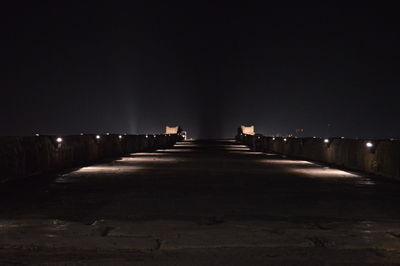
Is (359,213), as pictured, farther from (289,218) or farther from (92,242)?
(92,242)

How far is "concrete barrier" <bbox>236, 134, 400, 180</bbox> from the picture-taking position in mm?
21703

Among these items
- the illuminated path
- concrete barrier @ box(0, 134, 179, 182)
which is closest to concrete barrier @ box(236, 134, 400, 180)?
the illuminated path

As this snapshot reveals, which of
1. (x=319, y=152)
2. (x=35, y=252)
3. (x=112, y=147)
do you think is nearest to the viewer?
(x=35, y=252)

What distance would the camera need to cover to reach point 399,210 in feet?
40.2

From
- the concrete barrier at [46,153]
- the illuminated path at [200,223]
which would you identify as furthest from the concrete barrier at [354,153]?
the concrete barrier at [46,153]

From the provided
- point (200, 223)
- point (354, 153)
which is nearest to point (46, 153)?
point (354, 153)

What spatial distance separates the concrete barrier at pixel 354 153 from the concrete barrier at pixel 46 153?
40.5 feet

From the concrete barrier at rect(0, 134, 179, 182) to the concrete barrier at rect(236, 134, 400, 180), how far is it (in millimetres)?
12351

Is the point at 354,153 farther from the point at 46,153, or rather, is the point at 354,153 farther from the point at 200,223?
the point at 200,223

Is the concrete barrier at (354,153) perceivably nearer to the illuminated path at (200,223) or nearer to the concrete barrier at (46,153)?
the illuminated path at (200,223)

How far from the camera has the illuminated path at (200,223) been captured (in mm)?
7688

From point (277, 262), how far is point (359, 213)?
4875 millimetres

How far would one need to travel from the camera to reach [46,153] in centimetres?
2356

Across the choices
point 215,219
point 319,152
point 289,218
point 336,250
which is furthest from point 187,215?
point 319,152
